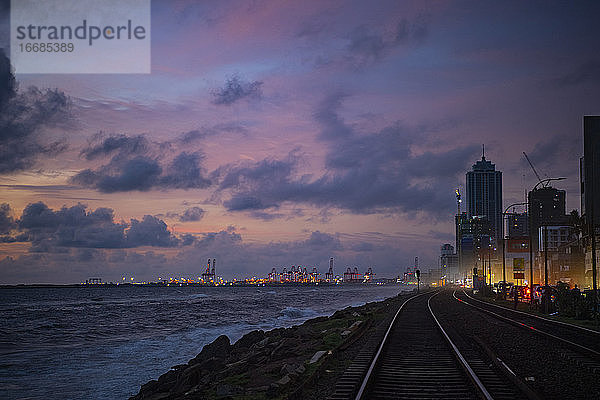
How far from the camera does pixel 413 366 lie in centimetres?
1560

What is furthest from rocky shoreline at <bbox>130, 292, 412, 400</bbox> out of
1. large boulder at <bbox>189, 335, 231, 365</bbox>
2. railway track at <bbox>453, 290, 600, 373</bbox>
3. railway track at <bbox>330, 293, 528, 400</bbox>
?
railway track at <bbox>453, 290, 600, 373</bbox>

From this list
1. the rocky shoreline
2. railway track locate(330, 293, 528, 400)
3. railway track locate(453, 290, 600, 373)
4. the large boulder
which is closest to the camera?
railway track locate(330, 293, 528, 400)

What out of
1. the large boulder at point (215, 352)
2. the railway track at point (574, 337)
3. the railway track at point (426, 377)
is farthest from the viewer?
the large boulder at point (215, 352)

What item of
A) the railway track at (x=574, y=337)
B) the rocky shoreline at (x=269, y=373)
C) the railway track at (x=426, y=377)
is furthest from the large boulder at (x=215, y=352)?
the railway track at (x=574, y=337)

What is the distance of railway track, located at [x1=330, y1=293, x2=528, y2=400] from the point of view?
38.8 ft

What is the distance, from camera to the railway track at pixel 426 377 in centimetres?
1182

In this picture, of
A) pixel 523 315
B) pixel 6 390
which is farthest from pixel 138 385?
pixel 523 315

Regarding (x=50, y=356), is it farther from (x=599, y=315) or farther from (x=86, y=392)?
(x=599, y=315)

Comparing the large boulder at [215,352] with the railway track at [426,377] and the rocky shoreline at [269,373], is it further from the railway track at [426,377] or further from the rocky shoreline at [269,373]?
the railway track at [426,377]

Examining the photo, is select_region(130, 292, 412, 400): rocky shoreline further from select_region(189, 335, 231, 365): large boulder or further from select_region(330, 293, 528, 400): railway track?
select_region(330, 293, 528, 400): railway track

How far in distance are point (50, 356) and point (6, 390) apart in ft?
41.1

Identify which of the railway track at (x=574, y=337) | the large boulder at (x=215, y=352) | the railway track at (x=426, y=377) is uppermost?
the railway track at (x=426, y=377)

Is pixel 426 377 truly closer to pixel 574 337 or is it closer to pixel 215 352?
pixel 574 337

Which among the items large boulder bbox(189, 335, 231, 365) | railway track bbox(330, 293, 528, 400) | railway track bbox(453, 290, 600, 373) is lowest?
large boulder bbox(189, 335, 231, 365)
